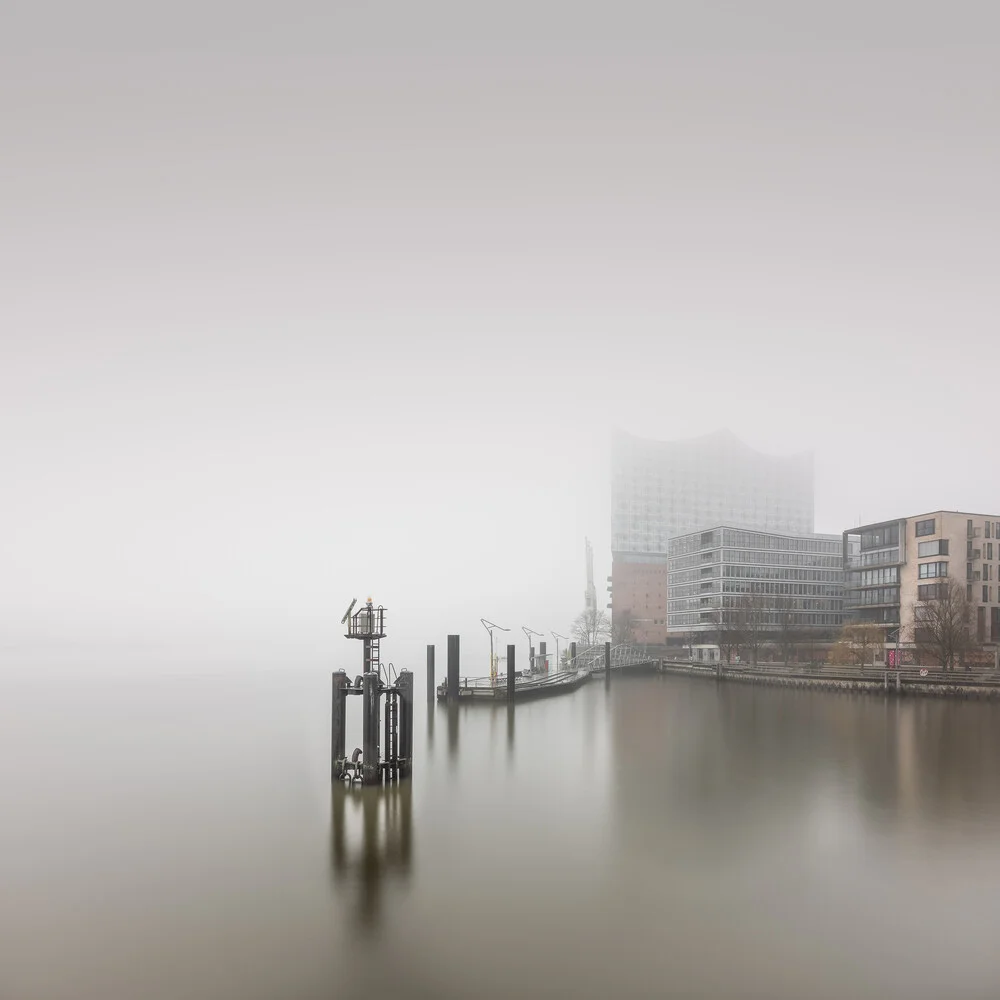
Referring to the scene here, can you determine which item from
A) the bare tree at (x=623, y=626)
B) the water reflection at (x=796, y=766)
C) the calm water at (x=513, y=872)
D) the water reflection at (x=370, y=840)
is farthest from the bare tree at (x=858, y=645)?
the bare tree at (x=623, y=626)

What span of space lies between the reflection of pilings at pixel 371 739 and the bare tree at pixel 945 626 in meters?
60.9

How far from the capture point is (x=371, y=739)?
2914 centimetres

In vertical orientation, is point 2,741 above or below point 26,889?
below

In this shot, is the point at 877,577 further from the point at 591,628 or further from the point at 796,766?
the point at 591,628

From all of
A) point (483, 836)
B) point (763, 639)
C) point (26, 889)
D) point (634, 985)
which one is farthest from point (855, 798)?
point (763, 639)

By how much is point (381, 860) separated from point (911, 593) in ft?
291

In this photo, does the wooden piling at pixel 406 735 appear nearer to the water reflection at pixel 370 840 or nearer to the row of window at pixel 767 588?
the water reflection at pixel 370 840

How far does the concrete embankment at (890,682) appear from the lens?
66188mm

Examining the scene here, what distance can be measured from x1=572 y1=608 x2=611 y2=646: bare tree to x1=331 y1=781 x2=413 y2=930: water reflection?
15124 cm

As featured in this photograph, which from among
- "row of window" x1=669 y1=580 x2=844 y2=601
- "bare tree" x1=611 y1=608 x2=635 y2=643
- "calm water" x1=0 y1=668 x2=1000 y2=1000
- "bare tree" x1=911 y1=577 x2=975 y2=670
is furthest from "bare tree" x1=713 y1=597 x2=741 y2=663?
"calm water" x1=0 y1=668 x2=1000 y2=1000

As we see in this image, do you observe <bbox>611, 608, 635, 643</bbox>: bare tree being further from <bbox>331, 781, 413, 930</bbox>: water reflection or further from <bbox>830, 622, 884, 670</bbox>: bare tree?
<bbox>331, 781, 413, 930</bbox>: water reflection

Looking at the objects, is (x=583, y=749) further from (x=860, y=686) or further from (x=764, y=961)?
(x=860, y=686)

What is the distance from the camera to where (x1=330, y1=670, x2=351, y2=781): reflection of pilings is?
94.6 ft

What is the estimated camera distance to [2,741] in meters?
49.1
